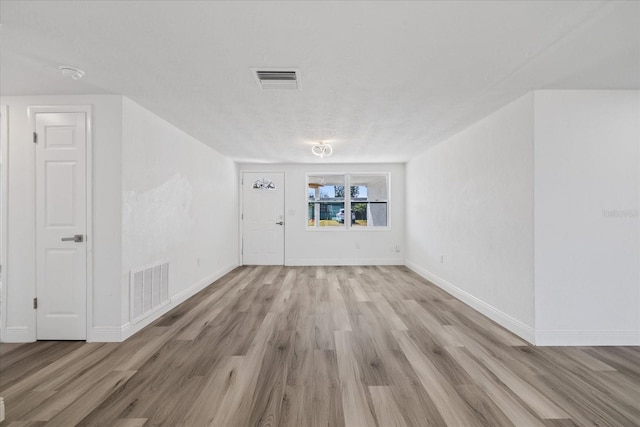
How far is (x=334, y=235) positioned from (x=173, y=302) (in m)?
3.87

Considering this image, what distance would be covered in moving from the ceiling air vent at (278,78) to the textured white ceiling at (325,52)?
0.23 feet

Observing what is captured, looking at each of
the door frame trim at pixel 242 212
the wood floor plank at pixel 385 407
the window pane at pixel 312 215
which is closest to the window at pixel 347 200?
the window pane at pixel 312 215

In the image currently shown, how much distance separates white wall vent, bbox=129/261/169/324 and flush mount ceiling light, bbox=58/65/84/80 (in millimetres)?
1840

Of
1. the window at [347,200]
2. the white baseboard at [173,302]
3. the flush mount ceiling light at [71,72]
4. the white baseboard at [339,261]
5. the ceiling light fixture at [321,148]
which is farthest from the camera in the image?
the window at [347,200]

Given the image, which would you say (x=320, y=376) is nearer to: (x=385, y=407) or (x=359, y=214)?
(x=385, y=407)

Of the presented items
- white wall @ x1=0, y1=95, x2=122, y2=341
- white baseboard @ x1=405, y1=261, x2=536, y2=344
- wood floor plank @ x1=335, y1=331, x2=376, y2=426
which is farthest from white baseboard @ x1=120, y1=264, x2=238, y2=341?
white baseboard @ x1=405, y1=261, x2=536, y2=344

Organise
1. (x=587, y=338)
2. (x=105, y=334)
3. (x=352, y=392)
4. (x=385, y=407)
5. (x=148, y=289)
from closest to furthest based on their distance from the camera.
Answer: (x=385, y=407) < (x=352, y=392) < (x=587, y=338) < (x=105, y=334) < (x=148, y=289)

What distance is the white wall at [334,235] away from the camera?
6.79 m

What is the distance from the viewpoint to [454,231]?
4297mm

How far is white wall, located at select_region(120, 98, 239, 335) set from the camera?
2.97 metres

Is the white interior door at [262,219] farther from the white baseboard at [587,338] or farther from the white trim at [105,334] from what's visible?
the white baseboard at [587,338]

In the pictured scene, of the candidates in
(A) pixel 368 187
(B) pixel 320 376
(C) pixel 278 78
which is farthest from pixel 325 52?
(A) pixel 368 187

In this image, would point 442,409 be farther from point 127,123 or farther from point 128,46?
point 127,123

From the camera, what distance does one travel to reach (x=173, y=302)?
379 centimetres
